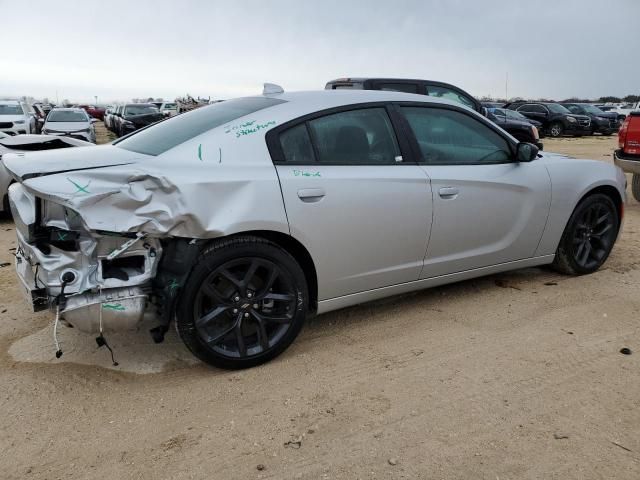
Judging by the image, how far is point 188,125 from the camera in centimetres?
355

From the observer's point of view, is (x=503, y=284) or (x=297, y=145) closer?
(x=297, y=145)

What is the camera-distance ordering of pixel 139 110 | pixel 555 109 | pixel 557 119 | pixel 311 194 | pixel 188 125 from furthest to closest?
pixel 555 109
pixel 557 119
pixel 139 110
pixel 188 125
pixel 311 194

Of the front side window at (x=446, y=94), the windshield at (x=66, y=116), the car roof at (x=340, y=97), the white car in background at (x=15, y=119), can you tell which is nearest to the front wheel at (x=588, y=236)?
the car roof at (x=340, y=97)

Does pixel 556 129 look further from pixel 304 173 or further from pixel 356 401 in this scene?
pixel 356 401

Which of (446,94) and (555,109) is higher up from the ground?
(446,94)

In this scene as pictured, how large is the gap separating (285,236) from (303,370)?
80cm

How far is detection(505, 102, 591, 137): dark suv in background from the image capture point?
24.4 metres

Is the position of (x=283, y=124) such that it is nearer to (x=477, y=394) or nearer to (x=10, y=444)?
(x=477, y=394)

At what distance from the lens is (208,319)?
306 centimetres

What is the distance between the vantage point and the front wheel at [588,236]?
4.62 meters

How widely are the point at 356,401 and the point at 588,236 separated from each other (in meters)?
2.95

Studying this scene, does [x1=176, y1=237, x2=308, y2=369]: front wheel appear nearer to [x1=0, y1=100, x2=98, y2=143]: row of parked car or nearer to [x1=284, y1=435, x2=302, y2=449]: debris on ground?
[x1=284, y1=435, x2=302, y2=449]: debris on ground

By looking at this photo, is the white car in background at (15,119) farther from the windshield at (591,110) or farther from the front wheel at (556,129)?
the windshield at (591,110)

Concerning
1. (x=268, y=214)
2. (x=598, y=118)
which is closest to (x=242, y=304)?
(x=268, y=214)
